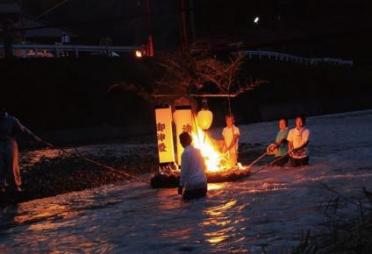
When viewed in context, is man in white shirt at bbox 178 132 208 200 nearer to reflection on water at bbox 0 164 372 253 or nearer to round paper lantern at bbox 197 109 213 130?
reflection on water at bbox 0 164 372 253

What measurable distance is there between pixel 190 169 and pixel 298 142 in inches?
208

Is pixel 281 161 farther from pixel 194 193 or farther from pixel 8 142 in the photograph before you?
pixel 8 142

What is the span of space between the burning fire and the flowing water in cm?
87

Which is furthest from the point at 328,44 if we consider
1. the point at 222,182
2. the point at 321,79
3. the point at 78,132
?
the point at 222,182

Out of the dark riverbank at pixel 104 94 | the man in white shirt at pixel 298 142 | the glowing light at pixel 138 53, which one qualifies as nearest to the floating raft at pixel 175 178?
the man in white shirt at pixel 298 142

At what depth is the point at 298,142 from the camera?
1834 cm

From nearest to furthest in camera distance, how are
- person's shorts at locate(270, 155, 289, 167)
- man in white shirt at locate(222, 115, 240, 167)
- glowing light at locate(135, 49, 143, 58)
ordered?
man in white shirt at locate(222, 115, 240, 167)
person's shorts at locate(270, 155, 289, 167)
glowing light at locate(135, 49, 143, 58)

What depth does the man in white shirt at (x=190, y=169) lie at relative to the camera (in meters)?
13.9

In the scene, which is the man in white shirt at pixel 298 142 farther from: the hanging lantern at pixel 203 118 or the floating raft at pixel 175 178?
the hanging lantern at pixel 203 118

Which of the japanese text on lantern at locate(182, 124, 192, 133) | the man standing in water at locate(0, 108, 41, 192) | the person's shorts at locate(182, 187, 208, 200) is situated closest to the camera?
the person's shorts at locate(182, 187, 208, 200)

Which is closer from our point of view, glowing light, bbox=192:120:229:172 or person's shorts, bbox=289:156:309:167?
glowing light, bbox=192:120:229:172

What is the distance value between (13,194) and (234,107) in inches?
1188

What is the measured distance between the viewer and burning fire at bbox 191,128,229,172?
1761 centimetres

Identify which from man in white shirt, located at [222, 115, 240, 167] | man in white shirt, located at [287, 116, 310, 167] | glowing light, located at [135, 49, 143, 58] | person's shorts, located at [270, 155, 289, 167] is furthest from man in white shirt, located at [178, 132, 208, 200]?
glowing light, located at [135, 49, 143, 58]
